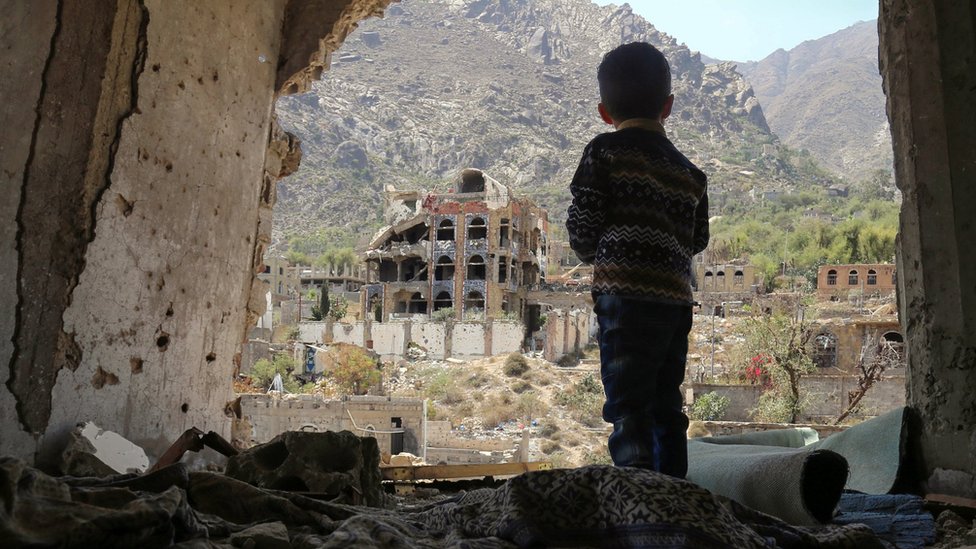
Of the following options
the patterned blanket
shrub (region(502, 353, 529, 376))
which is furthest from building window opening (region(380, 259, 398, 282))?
the patterned blanket

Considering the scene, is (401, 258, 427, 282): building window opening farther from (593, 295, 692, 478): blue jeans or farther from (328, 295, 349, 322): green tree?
(593, 295, 692, 478): blue jeans

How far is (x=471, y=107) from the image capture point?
10012 centimetres

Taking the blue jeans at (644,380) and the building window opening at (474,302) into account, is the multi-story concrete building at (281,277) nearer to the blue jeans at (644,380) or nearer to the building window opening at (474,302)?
the building window opening at (474,302)

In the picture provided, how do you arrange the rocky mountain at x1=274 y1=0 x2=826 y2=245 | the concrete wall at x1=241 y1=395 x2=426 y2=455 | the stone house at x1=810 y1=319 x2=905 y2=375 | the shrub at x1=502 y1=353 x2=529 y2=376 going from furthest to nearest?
the rocky mountain at x1=274 y1=0 x2=826 y2=245, the shrub at x1=502 y1=353 x2=529 y2=376, the stone house at x1=810 y1=319 x2=905 y2=375, the concrete wall at x1=241 y1=395 x2=426 y2=455

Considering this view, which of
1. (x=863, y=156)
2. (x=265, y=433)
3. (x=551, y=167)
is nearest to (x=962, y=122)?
(x=265, y=433)

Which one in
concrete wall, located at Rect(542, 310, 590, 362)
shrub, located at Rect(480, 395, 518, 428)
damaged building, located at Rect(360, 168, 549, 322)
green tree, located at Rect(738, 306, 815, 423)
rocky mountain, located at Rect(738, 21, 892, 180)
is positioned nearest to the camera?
green tree, located at Rect(738, 306, 815, 423)

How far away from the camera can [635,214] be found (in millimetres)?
2699

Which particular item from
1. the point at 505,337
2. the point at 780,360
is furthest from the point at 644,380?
the point at 505,337

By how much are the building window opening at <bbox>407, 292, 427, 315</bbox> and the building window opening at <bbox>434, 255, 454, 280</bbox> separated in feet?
5.22

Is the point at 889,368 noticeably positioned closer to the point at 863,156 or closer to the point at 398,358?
the point at 398,358

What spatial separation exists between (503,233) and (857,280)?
18.8 meters

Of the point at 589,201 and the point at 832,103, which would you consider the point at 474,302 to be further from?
the point at 832,103

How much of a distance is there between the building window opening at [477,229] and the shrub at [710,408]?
66.8ft

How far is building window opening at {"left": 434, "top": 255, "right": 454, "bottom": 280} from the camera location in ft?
131
